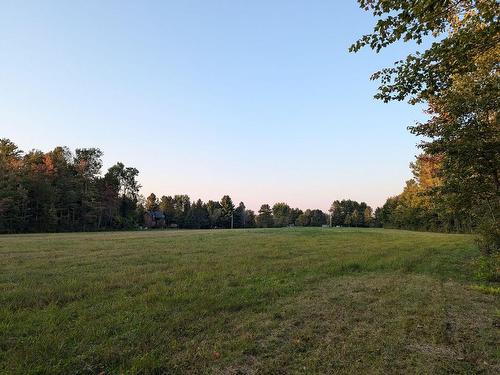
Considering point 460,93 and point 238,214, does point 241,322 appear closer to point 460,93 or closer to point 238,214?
point 460,93

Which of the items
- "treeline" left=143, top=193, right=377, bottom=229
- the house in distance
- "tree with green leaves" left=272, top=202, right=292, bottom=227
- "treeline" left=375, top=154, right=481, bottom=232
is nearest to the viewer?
"treeline" left=375, top=154, right=481, bottom=232

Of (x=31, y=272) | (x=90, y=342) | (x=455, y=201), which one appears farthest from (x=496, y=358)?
(x=31, y=272)

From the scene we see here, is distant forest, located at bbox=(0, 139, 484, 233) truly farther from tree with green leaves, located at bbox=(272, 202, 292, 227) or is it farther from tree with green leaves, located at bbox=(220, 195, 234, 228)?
tree with green leaves, located at bbox=(272, 202, 292, 227)

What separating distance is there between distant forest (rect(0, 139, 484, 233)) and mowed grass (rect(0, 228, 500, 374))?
2598 cm

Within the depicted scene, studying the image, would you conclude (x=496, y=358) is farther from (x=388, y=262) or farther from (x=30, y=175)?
(x=30, y=175)

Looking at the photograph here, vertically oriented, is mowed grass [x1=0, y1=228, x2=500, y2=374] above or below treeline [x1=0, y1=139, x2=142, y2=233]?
below

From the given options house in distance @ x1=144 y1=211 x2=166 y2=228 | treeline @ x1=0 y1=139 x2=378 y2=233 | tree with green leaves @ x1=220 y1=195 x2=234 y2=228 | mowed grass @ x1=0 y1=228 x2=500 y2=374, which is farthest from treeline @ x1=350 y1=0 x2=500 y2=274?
tree with green leaves @ x1=220 y1=195 x2=234 y2=228

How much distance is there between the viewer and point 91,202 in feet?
243

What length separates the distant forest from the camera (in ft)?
189

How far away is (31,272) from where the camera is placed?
11500 millimetres

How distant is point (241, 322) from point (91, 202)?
245ft

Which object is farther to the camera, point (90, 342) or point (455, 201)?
point (455, 201)

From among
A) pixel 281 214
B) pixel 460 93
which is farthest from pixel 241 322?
pixel 281 214

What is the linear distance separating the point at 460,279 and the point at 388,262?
370 cm
